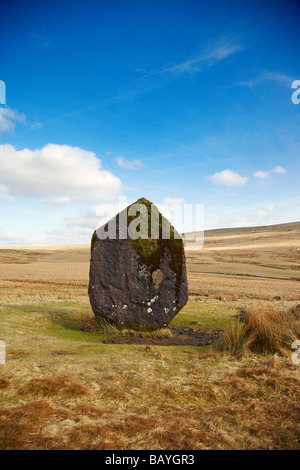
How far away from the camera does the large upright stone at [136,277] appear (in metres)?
11.1

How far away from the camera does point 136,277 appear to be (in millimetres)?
11078

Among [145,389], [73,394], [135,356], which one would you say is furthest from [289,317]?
[73,394]

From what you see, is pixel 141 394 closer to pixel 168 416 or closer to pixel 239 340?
pixel 168 416

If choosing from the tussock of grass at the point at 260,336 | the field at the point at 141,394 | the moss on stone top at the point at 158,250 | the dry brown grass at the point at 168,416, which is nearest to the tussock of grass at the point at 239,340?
the tussock of grass at the point at 260,336

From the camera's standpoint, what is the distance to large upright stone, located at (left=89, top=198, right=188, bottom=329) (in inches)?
435

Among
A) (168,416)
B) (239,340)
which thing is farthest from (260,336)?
(168,416)

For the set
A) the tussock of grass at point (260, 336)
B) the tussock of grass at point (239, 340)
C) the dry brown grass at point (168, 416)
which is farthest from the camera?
the tussock of grass at point (260, 336)

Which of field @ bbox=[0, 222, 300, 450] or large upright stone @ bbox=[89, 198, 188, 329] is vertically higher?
large upright stone @ bbox=[89, 198, 188, 329]

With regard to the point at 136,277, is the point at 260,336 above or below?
below

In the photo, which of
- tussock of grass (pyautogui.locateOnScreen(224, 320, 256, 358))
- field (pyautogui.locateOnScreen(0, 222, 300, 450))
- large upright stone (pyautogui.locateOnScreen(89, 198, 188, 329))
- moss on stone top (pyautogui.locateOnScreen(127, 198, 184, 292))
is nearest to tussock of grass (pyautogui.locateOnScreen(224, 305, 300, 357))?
tussock of grass (pyautogui.locateOnScreen(224, 320, 256, 358))

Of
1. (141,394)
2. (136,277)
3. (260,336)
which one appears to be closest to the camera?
(141,394)

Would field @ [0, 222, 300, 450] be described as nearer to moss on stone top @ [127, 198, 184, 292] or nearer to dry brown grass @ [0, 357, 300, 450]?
dry brown grass @ [0, 357, 300, 450]

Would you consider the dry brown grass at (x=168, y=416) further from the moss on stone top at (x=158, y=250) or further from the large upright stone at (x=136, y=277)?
the moss on stone top at (x=158, y=250)

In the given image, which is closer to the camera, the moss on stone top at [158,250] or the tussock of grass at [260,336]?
the tussock of grass at [260,336]
